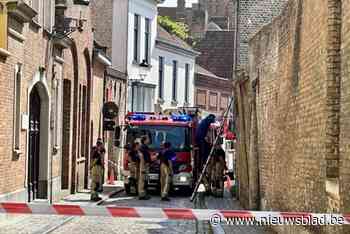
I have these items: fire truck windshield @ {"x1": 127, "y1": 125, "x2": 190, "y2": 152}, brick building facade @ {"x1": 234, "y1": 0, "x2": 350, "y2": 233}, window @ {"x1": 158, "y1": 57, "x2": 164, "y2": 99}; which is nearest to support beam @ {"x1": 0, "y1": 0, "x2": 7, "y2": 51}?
brick building facade @ {"x1": 234, "y1": 0, "x2": 350, "y2": 233}

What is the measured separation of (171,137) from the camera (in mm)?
26750

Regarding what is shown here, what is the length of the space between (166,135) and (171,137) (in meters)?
0.18

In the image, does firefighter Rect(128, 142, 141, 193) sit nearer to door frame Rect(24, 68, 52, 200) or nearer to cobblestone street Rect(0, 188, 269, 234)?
door frame Rect(24, 68, 52, 200)

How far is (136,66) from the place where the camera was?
1624 inches

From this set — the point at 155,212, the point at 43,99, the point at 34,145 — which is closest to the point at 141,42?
the point at 43,99

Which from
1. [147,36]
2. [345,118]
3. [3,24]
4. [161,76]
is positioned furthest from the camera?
[161,76]

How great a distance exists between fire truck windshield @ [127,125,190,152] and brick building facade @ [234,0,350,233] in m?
6.94

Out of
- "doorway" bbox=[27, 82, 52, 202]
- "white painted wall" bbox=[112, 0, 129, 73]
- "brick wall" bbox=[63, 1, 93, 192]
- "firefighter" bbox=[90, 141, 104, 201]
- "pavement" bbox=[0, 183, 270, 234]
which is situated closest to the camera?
"pavement" bbox=[0, 183, 270, 234]

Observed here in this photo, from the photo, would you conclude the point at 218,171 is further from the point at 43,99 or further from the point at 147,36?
the point at 147,36

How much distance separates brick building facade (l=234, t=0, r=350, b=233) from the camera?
971 centimetres

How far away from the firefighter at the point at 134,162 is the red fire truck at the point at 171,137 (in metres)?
0.29

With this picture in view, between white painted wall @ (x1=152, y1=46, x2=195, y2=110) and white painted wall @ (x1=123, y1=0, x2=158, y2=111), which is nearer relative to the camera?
white painted wall @ (x1=123, y1=0, x2=158, y2=111)

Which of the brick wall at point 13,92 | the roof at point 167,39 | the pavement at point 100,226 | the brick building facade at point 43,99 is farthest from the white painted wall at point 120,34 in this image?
the pavement at point 100,226

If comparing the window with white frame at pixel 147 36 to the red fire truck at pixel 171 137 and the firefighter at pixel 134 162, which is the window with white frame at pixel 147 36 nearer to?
the red fire truck at pixel 171 137
